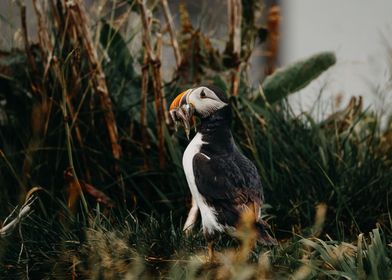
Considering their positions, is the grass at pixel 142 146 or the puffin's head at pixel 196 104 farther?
the grass at pixel 142 146

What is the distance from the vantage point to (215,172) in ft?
7.96

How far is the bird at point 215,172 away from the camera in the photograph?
2.43 metres

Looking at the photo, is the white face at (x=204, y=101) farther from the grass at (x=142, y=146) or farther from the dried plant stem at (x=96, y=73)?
the dried plant stem at (x=96, y=73)

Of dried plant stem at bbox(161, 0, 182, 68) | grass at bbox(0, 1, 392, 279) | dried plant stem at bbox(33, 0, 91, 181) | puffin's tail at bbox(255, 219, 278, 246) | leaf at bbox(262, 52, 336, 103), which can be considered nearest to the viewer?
puffin's tail at bbox(255, 219, 278, 246)

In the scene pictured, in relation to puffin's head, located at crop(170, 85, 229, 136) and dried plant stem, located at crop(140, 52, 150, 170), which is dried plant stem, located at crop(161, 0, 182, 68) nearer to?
dried plant stem, located at crop(140, 52, 150, 170)

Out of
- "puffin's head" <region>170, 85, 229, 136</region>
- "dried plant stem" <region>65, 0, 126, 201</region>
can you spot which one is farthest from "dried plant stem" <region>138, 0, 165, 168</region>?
"puffin's head" <region>170, 85, 229, 136</region>

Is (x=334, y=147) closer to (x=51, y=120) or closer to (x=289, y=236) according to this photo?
(x=289, y=236)

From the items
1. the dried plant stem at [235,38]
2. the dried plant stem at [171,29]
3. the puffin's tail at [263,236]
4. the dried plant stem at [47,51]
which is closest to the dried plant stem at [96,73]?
the dried plant stem at [47,51]

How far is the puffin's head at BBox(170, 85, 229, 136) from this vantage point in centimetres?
244

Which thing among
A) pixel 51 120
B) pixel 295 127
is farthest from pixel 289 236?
pixel 51 120

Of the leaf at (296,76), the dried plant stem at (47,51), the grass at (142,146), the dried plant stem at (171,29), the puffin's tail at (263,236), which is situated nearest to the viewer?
the puffin's tail at (263,236)

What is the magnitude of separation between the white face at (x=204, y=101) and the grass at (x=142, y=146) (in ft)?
1.36

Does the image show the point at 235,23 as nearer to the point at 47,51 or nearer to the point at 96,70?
the point at 96,70

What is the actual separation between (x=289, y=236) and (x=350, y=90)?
3.07m
